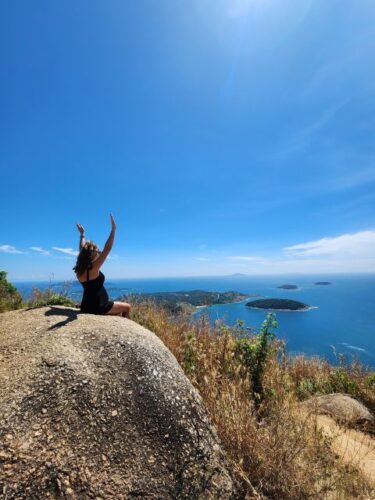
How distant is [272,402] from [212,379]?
0.85 m

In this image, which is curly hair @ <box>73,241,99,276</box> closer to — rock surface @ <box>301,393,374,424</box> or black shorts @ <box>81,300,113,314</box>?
black shorts @ <box>81,300,113,314</box>

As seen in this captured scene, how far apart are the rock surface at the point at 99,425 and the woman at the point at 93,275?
1.40m

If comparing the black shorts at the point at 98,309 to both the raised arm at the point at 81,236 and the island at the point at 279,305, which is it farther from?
the island at the point at 279,305

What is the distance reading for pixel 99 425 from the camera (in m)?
2.61

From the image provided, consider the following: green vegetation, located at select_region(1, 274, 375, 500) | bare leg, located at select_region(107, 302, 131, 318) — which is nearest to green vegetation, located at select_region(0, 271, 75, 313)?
bare leg, located at select_region(107, 302, 131, 318)

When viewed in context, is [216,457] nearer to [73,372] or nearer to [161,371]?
[161,371]

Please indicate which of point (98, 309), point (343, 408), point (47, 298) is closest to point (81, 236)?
point (98, 309)

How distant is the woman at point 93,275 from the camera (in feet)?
15.5

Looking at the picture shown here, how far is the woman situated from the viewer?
4734 millimetres

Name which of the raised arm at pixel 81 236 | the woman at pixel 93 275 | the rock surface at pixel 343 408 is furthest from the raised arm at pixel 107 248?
the rock surface at pixel 343 408

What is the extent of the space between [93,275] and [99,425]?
2693 mm

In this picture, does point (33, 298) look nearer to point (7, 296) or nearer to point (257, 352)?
point (7, 296)

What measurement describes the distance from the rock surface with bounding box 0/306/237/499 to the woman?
140cm

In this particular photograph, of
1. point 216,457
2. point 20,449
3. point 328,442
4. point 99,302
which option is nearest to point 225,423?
point 216,457
